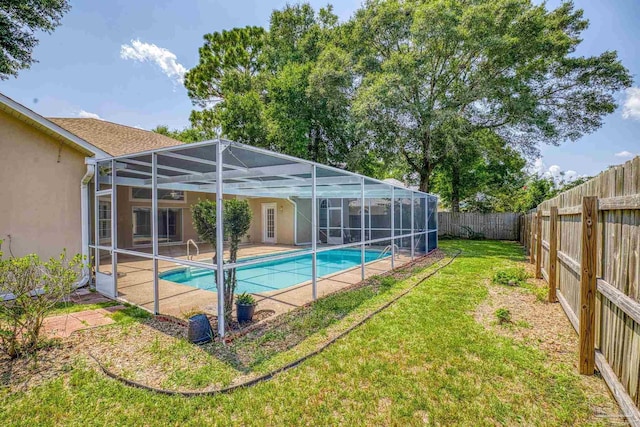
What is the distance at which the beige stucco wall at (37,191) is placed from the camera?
214 inches

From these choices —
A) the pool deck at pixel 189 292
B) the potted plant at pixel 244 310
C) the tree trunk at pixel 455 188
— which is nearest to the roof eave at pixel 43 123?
the pool deck at pixel 189 292

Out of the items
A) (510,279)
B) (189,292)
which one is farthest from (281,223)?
(510,279)

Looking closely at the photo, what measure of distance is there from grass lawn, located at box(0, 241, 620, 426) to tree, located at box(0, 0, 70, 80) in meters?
9.39

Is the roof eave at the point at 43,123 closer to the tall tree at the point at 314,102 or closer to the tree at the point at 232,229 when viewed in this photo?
the tree at the point at 232,229

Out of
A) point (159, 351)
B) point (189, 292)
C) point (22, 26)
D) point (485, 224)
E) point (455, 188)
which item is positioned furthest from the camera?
point (455, 188)

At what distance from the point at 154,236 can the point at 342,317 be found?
3.18 m

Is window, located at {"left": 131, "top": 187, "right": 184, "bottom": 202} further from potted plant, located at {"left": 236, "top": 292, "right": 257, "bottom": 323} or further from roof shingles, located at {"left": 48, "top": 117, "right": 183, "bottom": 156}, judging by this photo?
potted plant, located at {"left": 236, "top": 292, "right": 257, "bottom": 323}

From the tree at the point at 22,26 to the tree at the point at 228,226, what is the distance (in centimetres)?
829

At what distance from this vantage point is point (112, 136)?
10945 mm

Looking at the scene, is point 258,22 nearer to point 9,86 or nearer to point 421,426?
point 9,86

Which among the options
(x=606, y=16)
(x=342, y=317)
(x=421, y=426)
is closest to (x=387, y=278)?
(x=342, y=317)

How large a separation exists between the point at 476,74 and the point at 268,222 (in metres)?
12.4

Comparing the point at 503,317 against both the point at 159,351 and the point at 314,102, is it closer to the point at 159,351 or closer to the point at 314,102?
the point at 159,351

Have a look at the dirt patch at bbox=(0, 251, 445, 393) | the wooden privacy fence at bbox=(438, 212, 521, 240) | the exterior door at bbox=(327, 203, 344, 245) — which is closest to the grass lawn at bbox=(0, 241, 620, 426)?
the dirt patch at bbox=(0, 251, 445, 393)
